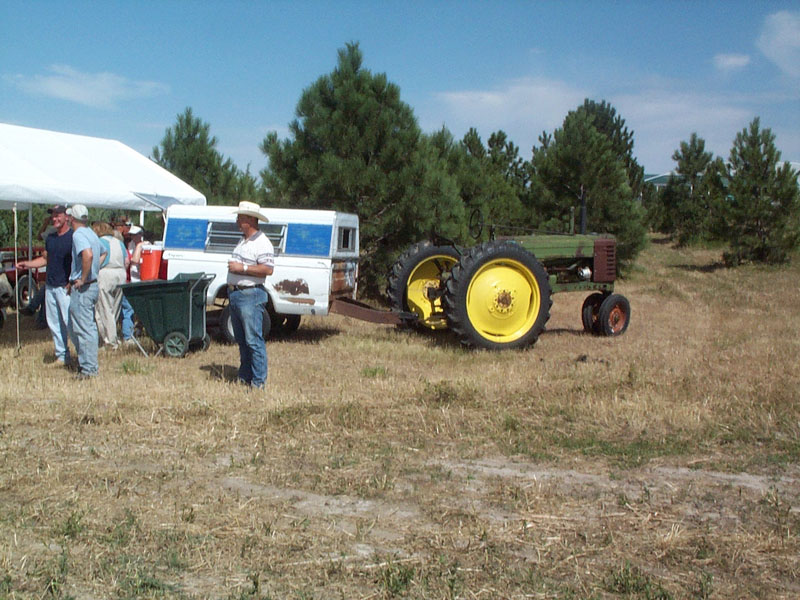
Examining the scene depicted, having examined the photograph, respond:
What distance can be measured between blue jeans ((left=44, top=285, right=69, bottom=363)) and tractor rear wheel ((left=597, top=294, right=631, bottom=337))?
278 inches

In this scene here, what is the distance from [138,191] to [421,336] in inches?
172

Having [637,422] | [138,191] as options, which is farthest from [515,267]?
[138,191]

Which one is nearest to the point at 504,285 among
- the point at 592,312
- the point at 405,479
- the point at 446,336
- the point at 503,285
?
the point at 503,285

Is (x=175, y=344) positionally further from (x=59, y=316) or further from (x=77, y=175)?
(x=77, y=175)

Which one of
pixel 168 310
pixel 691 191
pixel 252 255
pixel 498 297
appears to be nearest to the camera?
pixel 252 255

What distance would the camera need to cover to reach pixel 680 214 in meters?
38.1

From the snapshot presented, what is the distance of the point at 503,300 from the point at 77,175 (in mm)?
5588

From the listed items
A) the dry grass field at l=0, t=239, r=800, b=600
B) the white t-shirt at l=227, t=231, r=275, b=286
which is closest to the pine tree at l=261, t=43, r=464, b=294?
the dry grass field at l=0, t=239, r=800, b=600

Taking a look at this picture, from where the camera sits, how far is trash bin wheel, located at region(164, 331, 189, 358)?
389 inches

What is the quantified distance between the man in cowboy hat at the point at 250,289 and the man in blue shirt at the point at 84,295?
1541 millimetres

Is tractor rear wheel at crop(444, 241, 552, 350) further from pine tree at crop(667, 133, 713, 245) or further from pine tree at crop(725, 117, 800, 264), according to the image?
pine tree at crop(667, 133, 713, 245)

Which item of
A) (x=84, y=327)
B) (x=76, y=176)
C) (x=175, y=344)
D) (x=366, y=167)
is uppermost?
(x=366, y=167)

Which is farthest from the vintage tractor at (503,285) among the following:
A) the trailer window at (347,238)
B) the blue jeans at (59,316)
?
the blue jeans at (59,316)

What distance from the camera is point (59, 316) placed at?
29.7 ft
